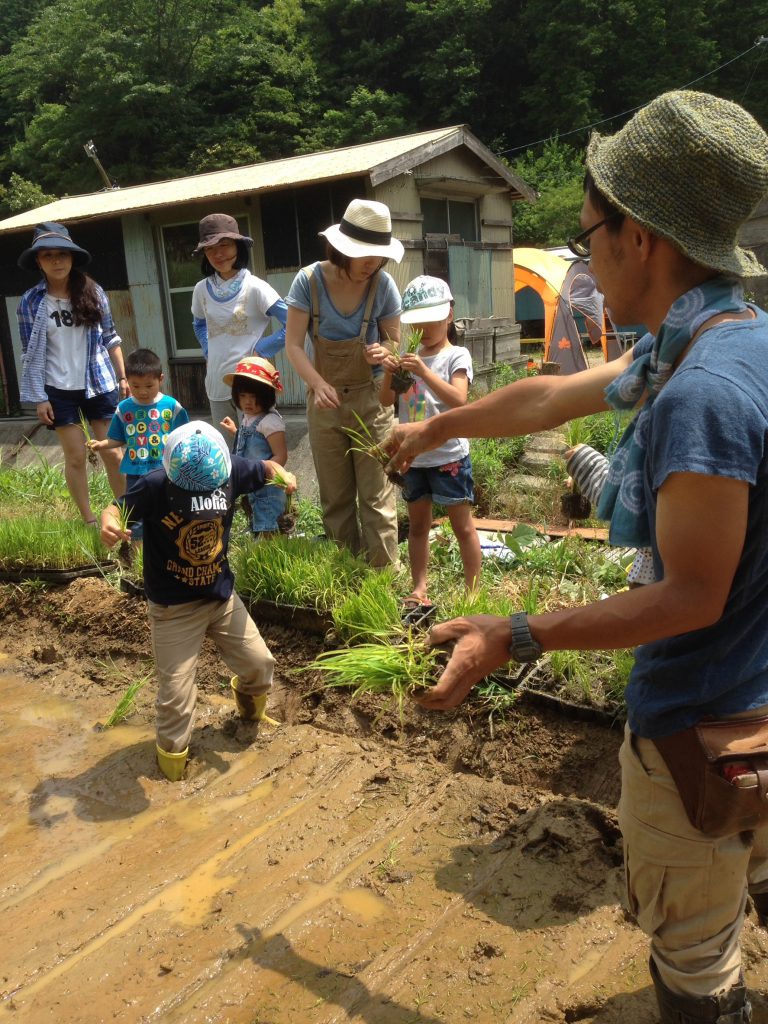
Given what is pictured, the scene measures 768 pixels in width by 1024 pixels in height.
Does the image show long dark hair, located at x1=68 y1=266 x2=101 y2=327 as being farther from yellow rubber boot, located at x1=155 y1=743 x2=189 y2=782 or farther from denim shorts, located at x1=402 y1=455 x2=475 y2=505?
yellow rubber boot, located at x1=155 y1=743 x2=189 y2=782

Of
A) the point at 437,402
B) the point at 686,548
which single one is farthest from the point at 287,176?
the point at 686,548

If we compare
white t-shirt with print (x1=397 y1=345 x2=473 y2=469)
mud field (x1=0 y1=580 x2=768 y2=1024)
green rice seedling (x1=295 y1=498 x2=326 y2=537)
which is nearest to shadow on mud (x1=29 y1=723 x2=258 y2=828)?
mud field (x1=0 y1=580 x2=768 y2=1024)

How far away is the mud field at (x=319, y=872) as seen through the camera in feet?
8.23

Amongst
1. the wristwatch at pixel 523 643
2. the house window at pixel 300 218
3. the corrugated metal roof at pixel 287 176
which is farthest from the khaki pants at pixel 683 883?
the house window at pixel 300 218

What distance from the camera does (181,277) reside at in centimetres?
1181

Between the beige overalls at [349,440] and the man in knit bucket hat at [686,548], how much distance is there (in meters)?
3.11

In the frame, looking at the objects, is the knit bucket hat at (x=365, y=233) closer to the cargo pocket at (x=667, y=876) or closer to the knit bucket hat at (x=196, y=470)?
the knit bucket hat at (x=196, y=470)

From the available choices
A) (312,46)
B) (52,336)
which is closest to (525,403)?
(52,336)

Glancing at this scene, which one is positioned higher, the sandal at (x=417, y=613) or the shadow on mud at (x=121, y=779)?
the sandal at (x=417, y=613)

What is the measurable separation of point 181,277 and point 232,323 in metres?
6.66

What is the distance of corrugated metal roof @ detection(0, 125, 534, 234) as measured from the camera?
969 cm

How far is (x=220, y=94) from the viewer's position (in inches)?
1307

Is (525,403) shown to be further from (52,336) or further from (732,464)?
(52,336)

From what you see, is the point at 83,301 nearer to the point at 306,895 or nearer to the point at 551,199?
the point at 306,895
